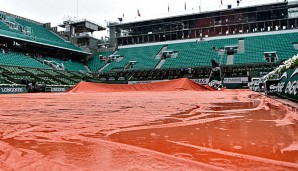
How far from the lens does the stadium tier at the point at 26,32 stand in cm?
3157

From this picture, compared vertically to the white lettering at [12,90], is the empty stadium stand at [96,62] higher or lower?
higher

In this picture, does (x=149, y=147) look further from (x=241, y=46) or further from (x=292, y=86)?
(x=241, y=46)

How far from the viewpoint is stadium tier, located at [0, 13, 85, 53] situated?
3157 cm

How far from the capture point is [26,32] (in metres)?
35.2

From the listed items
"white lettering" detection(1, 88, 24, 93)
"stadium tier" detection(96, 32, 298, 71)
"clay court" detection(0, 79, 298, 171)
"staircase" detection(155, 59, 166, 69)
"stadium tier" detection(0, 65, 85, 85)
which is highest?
"stadium tier" detection(96, 32, 298, 71)

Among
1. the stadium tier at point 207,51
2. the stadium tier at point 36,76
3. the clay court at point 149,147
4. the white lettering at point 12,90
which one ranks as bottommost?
the white lettering at point 12,90

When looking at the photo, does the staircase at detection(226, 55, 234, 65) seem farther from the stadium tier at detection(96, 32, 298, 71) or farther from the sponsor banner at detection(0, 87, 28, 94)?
the sponsor banner at detection(0, 87, 28, 94)

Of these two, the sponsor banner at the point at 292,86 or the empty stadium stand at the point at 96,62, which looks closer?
the sponsor banner at the point at 292,86

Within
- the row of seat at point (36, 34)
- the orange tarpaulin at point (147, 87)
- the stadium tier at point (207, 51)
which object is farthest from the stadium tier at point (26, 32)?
the orange tarpaulin at point (147, 87)

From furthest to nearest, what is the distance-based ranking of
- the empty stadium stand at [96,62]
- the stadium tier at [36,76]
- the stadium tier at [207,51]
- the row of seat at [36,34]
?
the empty stadium stand at [96,62] → the stadium tier at [207,51] → the row of seat at [36,34] → the stadium tier at [36,76]

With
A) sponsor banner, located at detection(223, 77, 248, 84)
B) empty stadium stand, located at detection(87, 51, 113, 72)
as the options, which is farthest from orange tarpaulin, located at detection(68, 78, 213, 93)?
empty stadium stand, located at detection(87, 51, 113, 72)

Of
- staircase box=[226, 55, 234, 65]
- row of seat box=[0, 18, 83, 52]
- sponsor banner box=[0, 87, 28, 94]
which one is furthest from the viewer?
staircase box=[226, 55, 234, 65]

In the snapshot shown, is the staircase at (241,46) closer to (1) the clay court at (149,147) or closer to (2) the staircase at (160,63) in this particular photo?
(2) the staircase at (160,63)

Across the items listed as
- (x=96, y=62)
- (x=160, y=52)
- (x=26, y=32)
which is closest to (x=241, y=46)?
(x=160, y=52)
